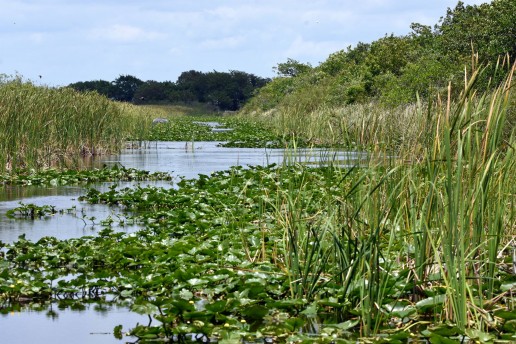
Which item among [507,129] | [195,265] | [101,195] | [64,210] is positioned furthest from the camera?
[507,129]

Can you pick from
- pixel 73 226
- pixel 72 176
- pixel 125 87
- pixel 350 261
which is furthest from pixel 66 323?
pixel 125 87

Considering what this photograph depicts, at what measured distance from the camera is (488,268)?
5.81 meters

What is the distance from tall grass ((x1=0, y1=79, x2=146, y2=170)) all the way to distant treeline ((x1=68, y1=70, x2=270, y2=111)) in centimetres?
8039

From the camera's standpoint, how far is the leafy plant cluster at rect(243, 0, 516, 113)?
27.4 meters

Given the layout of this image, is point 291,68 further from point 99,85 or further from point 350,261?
point 350,261

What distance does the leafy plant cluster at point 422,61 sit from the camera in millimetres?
27375

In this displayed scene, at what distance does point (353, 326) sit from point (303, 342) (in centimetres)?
65

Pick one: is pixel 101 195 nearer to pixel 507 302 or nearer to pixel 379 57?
pixel 507 302

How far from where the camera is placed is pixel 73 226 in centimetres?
1030

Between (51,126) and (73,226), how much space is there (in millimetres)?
8001

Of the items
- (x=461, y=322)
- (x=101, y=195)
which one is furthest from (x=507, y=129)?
(x=461, y=322)

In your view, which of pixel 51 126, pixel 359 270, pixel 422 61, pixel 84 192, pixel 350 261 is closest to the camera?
pixel 359 270

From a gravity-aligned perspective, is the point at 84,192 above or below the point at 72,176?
below

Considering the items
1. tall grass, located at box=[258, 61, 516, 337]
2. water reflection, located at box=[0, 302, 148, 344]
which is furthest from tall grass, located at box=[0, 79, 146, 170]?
tall grass, located at box=[258, 61, 516, 337]
